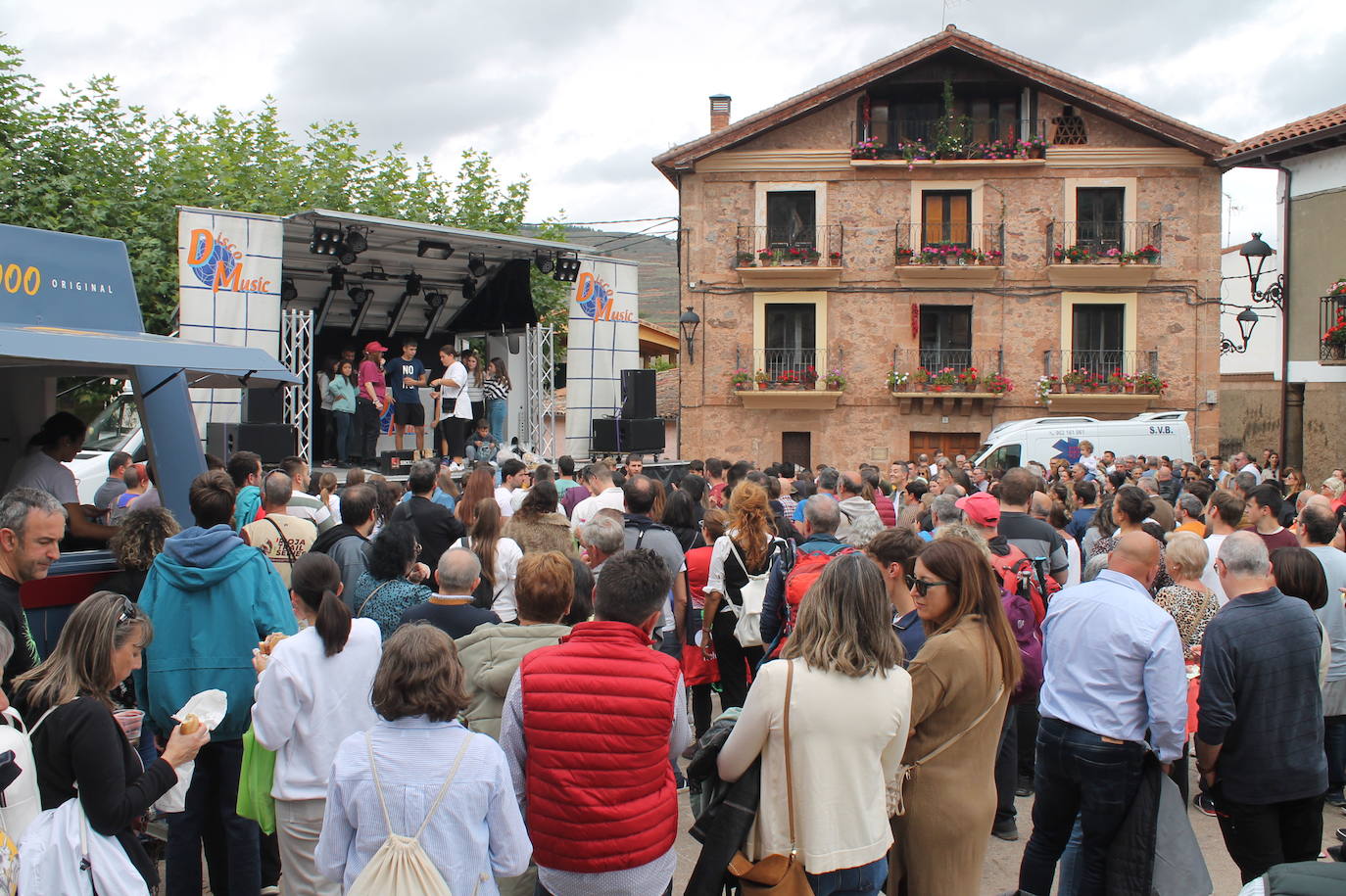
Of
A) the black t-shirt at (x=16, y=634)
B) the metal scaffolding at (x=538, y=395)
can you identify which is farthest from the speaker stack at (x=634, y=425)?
the black t-shirt at (x=16, y=634)

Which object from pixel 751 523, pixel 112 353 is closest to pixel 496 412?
pixel 112 353

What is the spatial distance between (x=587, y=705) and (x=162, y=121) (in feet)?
76.8

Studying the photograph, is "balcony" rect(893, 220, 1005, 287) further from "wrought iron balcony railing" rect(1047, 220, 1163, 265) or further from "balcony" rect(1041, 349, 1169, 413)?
"balcony" rect(1041, 349, 1169, 413)

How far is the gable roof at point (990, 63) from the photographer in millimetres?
Result: 22406

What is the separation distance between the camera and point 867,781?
9.55 feet

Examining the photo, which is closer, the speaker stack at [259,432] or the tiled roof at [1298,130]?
the speaker stack at [259,432]

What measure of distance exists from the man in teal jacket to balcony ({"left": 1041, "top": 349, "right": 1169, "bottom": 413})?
21117 mm

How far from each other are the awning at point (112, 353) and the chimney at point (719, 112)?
844 inches

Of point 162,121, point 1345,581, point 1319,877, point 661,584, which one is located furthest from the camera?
point 162,121

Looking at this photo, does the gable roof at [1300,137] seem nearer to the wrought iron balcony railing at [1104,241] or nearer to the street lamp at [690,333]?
the wrought iron balcony railing at [1104,241]

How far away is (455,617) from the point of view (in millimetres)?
3848

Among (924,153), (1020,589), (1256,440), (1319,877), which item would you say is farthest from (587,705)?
(1256,440)

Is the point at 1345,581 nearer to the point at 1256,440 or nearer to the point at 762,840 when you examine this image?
the point at 762,840

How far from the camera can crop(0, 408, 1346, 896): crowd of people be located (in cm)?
268
